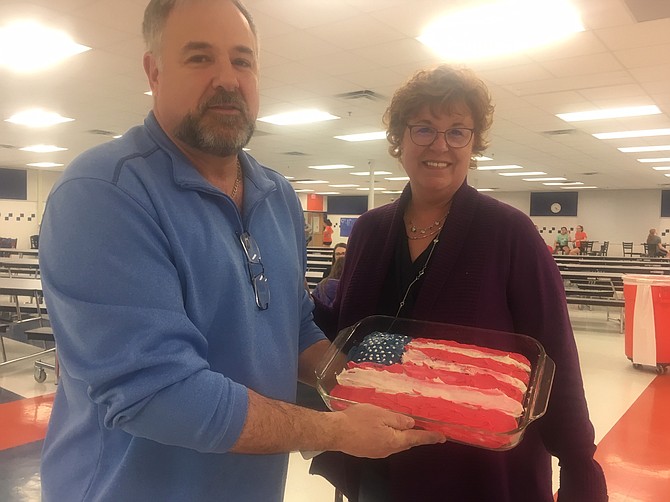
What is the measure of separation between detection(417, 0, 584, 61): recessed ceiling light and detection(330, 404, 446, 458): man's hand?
395 cm

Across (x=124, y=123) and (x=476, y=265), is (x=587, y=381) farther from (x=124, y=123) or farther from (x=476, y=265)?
(x=124, y=123)

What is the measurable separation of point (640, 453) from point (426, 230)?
3.13 metres

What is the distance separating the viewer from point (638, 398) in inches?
197

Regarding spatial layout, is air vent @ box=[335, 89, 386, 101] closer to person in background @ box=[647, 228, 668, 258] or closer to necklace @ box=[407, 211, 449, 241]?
necklace @ box=[407, 211, 449, 241]

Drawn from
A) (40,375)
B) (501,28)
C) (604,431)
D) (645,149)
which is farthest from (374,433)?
(645,149)

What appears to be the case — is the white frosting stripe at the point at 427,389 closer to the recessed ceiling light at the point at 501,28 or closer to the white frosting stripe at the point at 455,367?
the white frosting stripe at the point at 455,367

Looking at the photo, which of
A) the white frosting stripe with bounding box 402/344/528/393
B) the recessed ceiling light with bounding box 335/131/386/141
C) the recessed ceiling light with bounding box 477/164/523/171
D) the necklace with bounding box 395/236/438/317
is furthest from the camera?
the recessed ceiling light with bounding box 477/164/523/171

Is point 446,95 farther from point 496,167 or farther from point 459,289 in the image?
point 496,167

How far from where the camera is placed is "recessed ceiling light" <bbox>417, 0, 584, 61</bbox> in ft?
14.0

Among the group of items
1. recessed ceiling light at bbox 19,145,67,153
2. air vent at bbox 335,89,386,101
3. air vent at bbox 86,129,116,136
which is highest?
recessed ceiling light at bbox 19,145,67,153

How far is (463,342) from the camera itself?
139 cm

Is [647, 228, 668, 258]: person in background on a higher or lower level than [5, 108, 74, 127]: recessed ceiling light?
lower

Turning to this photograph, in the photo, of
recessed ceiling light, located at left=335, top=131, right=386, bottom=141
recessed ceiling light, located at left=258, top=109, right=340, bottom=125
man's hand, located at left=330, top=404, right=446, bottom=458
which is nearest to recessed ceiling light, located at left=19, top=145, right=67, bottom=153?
recessed ceiling light, located at left=258, top=109, right=340, bottom=125

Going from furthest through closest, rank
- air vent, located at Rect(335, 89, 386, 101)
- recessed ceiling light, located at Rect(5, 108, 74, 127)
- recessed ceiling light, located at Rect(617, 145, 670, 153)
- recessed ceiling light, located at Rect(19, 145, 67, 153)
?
Result: 1. recessed ceiling light, located at Rect(19, 145, 67, 153)
2. recessed ceiling light, located at Rect(617, 145, 670, 153)
3. recessed ceiling light, located at Rect(5, 108, 74, 127)
4. air vent, located at Rect(335, 89, 386, 101)
